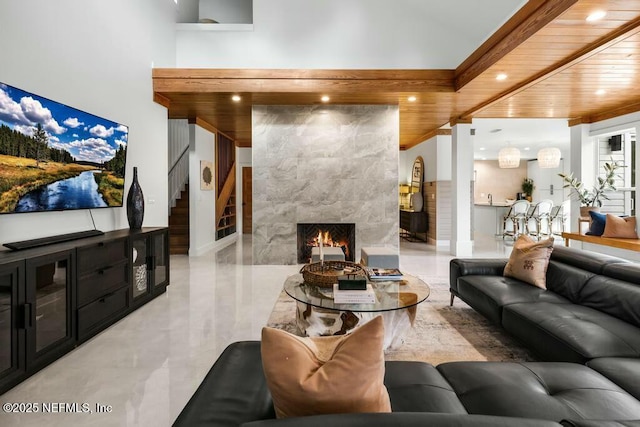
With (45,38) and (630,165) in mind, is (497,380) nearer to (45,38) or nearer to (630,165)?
(45,38)

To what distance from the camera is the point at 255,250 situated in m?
5.87

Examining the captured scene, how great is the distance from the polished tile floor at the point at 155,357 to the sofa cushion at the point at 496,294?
1700 millimetres

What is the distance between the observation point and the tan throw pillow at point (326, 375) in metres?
0.90

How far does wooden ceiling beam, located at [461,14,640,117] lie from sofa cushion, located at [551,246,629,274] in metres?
2.04

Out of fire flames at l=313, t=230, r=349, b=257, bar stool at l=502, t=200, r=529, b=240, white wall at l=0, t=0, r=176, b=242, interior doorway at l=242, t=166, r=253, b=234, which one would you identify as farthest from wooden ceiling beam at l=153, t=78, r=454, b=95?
interior doorway at l=242, t=166, r=253, b=234

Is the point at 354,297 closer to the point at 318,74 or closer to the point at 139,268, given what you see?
the point at 139,268

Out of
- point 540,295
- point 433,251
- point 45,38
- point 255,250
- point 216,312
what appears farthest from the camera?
point 433,251

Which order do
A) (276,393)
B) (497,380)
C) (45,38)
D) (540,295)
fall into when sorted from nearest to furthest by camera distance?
(276,393) → (497,380) → (540,295) → (45,38)

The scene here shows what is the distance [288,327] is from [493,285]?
70.1 inches

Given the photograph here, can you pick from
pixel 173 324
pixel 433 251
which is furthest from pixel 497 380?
pixel 433 251

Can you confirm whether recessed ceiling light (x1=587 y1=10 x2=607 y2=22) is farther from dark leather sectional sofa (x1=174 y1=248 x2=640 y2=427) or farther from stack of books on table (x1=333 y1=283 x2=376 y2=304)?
stack of books on table (x1=333 y1=283 x2=376 y2=304)

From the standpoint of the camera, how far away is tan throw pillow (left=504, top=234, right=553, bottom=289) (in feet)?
9.74

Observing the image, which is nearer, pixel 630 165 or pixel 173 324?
pixel 173 324

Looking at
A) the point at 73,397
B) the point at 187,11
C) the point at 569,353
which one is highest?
the point at 187,11
